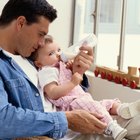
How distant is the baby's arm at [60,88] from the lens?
1343 millimetres

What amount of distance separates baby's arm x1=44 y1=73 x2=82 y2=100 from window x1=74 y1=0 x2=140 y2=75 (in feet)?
4.05

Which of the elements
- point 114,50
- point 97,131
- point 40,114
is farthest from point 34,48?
point 114,50

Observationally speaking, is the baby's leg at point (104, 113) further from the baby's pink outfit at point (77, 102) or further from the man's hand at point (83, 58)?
the man's hand at point (83, 58)

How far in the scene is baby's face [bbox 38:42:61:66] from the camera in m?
1.45

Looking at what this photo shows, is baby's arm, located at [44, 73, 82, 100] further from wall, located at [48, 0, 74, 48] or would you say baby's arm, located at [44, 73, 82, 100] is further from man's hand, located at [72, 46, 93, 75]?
wall, located at [48, 0, 74, 48]

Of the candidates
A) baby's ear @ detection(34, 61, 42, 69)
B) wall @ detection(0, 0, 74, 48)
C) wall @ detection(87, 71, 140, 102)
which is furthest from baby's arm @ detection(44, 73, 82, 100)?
wall @ detection(0, 0, 74, 48)

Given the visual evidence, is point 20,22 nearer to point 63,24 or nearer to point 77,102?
point 77,102

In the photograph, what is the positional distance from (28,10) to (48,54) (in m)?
0.26

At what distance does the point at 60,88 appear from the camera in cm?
135

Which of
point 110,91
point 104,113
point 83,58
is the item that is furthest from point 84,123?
point 110,91

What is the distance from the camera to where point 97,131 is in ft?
3.87

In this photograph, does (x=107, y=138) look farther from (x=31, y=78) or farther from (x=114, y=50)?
(x=114, y=50)

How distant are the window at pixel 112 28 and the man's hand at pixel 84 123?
1.43 meters

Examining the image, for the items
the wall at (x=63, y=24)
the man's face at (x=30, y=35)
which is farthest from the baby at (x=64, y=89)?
the wall at (x=63, y=24)
